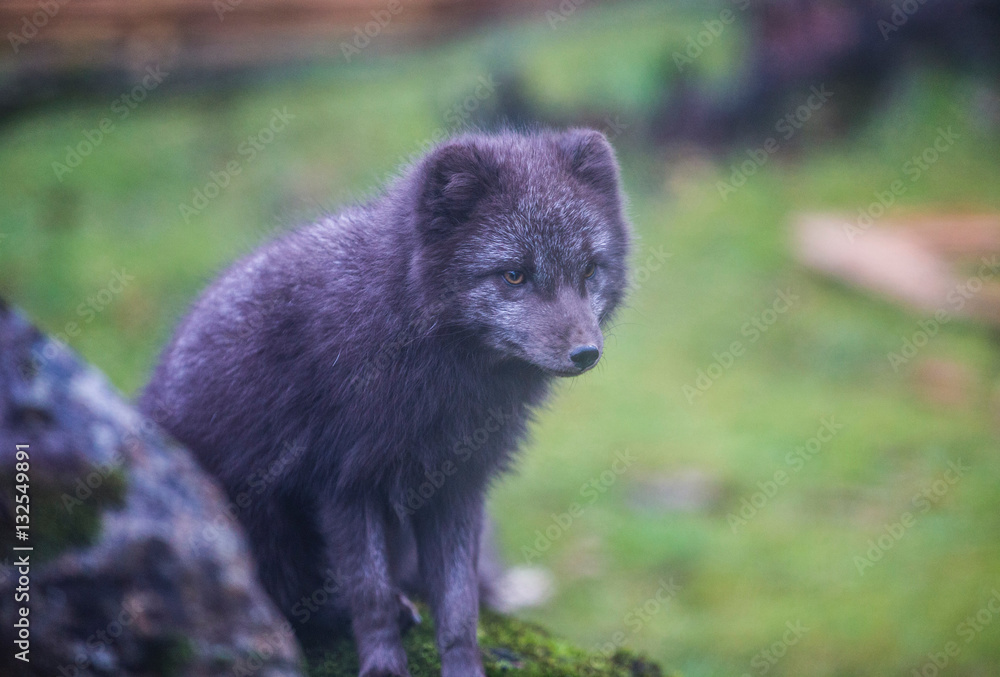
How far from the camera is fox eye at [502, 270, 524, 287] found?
420cm

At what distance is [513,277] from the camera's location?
4215 millimetres

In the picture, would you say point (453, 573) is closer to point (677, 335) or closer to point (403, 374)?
point (403, 374)

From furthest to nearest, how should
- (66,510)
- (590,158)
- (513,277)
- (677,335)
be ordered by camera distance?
(677,335) < (590,158) < (513,277) < (66,510)

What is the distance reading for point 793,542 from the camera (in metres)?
8.96

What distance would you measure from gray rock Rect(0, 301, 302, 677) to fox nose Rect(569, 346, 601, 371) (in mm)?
1589

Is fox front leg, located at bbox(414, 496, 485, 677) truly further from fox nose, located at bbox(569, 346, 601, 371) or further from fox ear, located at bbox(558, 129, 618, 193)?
fox ear, located at bbox(558, 129, 618, 193)

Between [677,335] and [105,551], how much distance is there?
31.9 feet

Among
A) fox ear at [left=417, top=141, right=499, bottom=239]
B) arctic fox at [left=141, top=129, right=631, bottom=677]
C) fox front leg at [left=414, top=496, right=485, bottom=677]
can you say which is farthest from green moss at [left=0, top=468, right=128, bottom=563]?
fox ear at [left=417, top=141, right=499, bottom=239]

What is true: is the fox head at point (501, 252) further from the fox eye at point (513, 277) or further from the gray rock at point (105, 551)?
the gray rock at point (105, 551)

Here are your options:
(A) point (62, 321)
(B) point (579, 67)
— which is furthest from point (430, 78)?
(A) point (62, 321)

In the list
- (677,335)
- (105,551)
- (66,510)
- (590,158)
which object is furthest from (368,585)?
(677,335)

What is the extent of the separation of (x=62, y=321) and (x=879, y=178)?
11735 mm

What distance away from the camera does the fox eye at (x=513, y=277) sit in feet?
13.8

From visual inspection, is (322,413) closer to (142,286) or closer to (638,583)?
(638,583)
